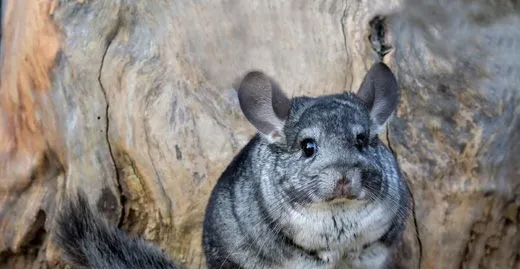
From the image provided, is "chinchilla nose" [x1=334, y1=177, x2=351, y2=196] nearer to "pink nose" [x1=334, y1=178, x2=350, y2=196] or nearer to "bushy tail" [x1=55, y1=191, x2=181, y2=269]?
"pink nose" [x1=334, y1=178, x2=350, y2=196]

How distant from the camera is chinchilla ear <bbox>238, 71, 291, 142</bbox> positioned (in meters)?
5.01

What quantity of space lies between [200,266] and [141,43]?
41.9 inches

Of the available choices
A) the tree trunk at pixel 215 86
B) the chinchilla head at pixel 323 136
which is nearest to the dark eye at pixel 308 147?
the chinchilla head at pixel 323 136

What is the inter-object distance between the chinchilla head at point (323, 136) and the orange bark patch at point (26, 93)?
123cm

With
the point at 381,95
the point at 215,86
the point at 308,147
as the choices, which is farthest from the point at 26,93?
the point at 381,95

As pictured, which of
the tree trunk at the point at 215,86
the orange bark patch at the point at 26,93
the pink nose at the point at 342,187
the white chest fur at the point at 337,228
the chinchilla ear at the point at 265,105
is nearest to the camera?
the pink nose at the point at 342,187

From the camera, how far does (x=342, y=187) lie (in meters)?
4.67

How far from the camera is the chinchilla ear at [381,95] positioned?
5055 millimetres

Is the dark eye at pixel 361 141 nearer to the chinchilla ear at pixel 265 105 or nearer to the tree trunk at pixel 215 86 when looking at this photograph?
the chinchilla ear at pixel 265 105

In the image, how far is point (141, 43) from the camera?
229 inches

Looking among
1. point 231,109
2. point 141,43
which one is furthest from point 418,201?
point 141,43

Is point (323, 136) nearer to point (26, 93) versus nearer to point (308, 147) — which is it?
point (308, 147)

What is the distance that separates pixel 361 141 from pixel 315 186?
28 cm

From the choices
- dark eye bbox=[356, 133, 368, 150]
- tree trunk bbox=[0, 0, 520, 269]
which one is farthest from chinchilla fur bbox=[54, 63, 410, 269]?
tree trunk bbox=[0, 0, 520, 269]
